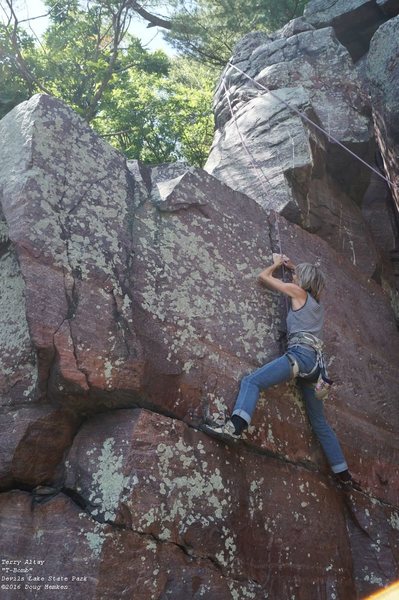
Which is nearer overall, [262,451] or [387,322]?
[262,451]

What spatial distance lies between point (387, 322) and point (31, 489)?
451cm

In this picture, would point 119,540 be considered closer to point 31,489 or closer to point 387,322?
point 31,489

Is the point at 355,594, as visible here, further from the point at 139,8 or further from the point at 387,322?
the point at 139,8

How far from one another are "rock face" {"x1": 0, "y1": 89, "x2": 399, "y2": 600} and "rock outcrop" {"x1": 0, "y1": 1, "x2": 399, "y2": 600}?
0.5 inches

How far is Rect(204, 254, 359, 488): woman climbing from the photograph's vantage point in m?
4.43

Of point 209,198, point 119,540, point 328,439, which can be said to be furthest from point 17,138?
point 328,439

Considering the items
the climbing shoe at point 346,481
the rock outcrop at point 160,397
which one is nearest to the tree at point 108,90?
the rock outcrop at point 160,397

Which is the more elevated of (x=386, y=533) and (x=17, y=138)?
(x=17, y=138)

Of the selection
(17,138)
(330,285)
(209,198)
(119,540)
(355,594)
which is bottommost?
(355,594)

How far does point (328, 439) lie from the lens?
4898 mm

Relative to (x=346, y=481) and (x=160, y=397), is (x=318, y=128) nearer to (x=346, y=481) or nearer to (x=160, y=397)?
(x=346, y=481)

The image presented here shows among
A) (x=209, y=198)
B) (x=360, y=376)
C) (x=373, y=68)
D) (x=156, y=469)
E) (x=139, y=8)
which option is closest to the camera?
(x=156, y=469)

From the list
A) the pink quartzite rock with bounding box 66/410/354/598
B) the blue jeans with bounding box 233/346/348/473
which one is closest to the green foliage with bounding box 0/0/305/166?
the blue jeans with bounding box 233/346/348/473

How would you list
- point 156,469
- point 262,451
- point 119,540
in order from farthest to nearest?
point 262,451, point 156,469, point 119,540
